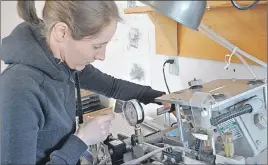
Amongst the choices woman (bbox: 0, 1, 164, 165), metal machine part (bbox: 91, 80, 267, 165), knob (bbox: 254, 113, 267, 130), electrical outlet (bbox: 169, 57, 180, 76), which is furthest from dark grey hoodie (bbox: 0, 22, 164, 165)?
electrical outlet (bbox: 169, 57, 180, 76)

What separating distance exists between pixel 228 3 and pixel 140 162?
0.65 meters

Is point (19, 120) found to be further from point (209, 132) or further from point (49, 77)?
point (209, 132)

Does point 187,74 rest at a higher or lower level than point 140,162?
higher

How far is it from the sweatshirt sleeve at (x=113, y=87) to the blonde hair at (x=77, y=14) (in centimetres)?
47

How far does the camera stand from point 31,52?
892 mm

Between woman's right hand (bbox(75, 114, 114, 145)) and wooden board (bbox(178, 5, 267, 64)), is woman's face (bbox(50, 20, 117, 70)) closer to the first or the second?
woman's right hand (bbox(75, 114, 114, 145))

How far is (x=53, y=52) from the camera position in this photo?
96 centimetres

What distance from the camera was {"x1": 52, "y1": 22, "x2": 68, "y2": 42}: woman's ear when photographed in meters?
0.85

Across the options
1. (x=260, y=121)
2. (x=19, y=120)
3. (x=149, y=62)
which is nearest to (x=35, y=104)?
(x=19, y=120)

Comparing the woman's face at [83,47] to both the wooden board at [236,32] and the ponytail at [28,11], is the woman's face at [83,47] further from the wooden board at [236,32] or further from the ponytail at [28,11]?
the wooden board at [236,32]

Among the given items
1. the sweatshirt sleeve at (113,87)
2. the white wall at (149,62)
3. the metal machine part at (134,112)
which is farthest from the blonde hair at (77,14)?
the sweatshirt sleeve at (113,87)

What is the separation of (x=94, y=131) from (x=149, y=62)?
3.08 feet

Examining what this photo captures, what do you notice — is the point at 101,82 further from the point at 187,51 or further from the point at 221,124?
the point at 221,124

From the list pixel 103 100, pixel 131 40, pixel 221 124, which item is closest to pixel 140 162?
pixel 221 124
